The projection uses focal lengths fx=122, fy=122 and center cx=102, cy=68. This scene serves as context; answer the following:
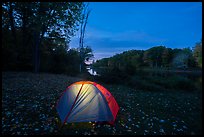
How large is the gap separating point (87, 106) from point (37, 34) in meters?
14.0

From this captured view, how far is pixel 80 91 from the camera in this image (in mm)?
4406

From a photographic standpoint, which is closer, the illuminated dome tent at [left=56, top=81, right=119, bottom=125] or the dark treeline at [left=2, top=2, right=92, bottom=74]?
the illuminated dome tent at [left=56, top=81, right=119, bottom=125]

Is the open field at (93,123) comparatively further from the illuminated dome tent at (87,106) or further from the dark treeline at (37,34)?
the dark treeline at (37,34)

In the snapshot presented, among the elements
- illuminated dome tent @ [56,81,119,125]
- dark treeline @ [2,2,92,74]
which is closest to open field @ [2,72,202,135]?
illuminated dome tent @ [56,81,119,125]

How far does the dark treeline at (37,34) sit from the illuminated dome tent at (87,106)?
11877mm

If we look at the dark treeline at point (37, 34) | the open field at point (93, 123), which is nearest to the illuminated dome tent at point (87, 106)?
the open field at point (93, 123)

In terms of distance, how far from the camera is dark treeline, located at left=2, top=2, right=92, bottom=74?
548 inches

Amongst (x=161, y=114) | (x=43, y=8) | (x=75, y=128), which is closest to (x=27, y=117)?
(x=75, y=128)

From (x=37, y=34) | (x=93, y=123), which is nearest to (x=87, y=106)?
(x=93, y=123)

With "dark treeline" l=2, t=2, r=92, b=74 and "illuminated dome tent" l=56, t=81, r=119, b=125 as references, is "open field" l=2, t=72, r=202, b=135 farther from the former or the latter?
"dark treeline" l=2, t=2, r=92, b=74

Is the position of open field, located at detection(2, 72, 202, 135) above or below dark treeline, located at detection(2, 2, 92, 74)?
below

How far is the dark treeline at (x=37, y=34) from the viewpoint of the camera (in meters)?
13.9

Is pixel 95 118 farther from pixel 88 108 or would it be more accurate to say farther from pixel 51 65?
pixel 51 65

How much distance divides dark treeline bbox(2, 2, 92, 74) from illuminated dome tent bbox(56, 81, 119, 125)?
39.0 feet
